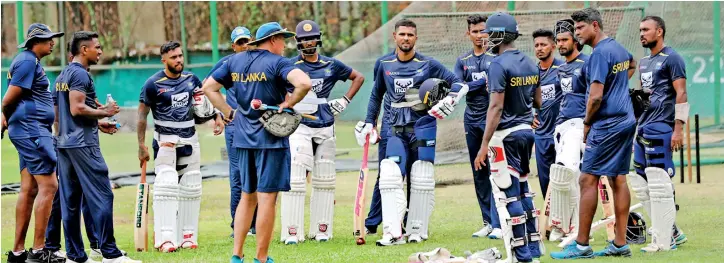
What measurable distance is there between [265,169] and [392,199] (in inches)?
86.6

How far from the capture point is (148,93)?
39.2 feet

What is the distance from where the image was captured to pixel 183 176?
12.2 meters

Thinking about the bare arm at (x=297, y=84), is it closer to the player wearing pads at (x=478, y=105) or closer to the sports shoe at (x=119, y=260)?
the sports shoe at (x=119, y=260)

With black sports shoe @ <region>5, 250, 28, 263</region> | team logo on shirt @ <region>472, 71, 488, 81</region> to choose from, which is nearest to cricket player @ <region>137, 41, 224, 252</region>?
black sports shoe @ <region>5, 250, 28, 263</region>

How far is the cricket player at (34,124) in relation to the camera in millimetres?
10703

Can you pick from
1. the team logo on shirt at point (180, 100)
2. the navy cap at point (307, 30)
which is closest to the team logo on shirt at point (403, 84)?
the navy cap at point (307, 30)

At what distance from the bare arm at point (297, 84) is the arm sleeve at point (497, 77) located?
148 cm

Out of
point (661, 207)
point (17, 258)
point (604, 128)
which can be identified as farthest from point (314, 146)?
point (661, 207)

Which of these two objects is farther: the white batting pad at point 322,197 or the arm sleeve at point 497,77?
the white batting pad at point 322,197

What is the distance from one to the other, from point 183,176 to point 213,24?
45.7ft

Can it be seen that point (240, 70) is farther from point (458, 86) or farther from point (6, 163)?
point (6, 163)

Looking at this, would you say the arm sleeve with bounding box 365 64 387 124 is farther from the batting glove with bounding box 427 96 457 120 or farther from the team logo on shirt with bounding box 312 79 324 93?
the batting glove with bounding box 427 96 457 120

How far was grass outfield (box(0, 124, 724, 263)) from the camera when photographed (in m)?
11.1

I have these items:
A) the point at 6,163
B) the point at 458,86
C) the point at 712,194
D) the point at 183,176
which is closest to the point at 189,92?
the point at 183,176
